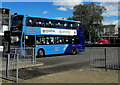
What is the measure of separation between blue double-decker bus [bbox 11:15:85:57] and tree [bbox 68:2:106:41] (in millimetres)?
38970

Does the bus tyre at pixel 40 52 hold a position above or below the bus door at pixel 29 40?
below

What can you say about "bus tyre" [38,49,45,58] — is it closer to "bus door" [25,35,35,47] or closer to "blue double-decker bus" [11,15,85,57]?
"blue double-decker bus" [11,15,85,57]

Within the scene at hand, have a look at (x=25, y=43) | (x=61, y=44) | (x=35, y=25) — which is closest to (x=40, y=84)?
(x=25, y=43)

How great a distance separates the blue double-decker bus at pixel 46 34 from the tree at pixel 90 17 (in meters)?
39.0

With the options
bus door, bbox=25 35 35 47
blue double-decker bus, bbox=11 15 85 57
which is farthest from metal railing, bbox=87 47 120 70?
bus door, bbox=25 35 35 47

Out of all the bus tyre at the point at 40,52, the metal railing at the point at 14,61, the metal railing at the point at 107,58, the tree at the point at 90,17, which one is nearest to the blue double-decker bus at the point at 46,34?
the bus tyre at the point at 40,52

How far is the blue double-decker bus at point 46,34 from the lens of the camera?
1650 cm

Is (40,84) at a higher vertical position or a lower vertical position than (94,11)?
lower

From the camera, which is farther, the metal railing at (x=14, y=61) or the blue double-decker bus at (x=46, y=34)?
the blue double-decker bus at (x=46, y=34)

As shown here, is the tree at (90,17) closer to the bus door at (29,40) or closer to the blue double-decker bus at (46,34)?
the blue double-decker bus at (46,34)

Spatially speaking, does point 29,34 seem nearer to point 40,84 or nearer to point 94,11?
point 40,84

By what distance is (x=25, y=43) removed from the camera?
1631 cm

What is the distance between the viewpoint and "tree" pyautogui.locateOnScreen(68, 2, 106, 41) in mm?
59844

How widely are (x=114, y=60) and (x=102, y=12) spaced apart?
54644mm
